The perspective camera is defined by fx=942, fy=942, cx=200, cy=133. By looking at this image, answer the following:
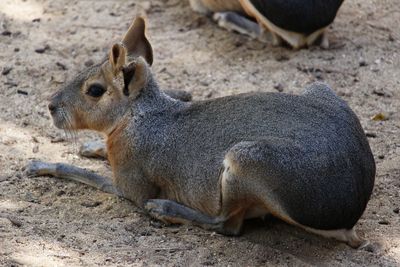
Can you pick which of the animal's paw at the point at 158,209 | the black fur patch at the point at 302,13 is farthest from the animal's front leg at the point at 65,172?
the black fur patch at the point at 302,13

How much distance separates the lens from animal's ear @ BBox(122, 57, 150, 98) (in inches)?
225

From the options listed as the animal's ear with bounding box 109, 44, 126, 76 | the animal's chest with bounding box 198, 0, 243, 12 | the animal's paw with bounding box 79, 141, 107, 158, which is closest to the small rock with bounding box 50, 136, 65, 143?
the animal's paw with bounding box 79, 141, 107, 158

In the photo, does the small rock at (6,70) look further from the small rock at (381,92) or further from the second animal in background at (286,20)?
the small rock at (381,92)

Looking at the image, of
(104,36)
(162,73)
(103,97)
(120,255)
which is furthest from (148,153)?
(104,36)

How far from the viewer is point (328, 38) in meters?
8.58

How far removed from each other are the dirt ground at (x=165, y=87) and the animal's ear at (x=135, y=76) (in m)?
0.72

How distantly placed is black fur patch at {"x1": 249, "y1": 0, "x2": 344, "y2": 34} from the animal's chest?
2.31 feet

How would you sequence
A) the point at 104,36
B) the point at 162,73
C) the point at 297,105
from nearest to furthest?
the point at 297,105, the point at 162,73, the point at 104,36

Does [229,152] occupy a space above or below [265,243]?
above

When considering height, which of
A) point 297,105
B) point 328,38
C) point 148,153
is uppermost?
point 297,105

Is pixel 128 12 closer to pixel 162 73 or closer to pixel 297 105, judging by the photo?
pixel 162 73

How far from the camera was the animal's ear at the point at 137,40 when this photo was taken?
6090 millimetres

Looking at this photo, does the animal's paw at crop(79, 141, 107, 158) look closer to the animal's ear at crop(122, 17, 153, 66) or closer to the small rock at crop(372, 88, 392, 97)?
the animal's ear at crop(122, 17, 153, 66)

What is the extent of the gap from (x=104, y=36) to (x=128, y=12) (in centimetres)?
60
